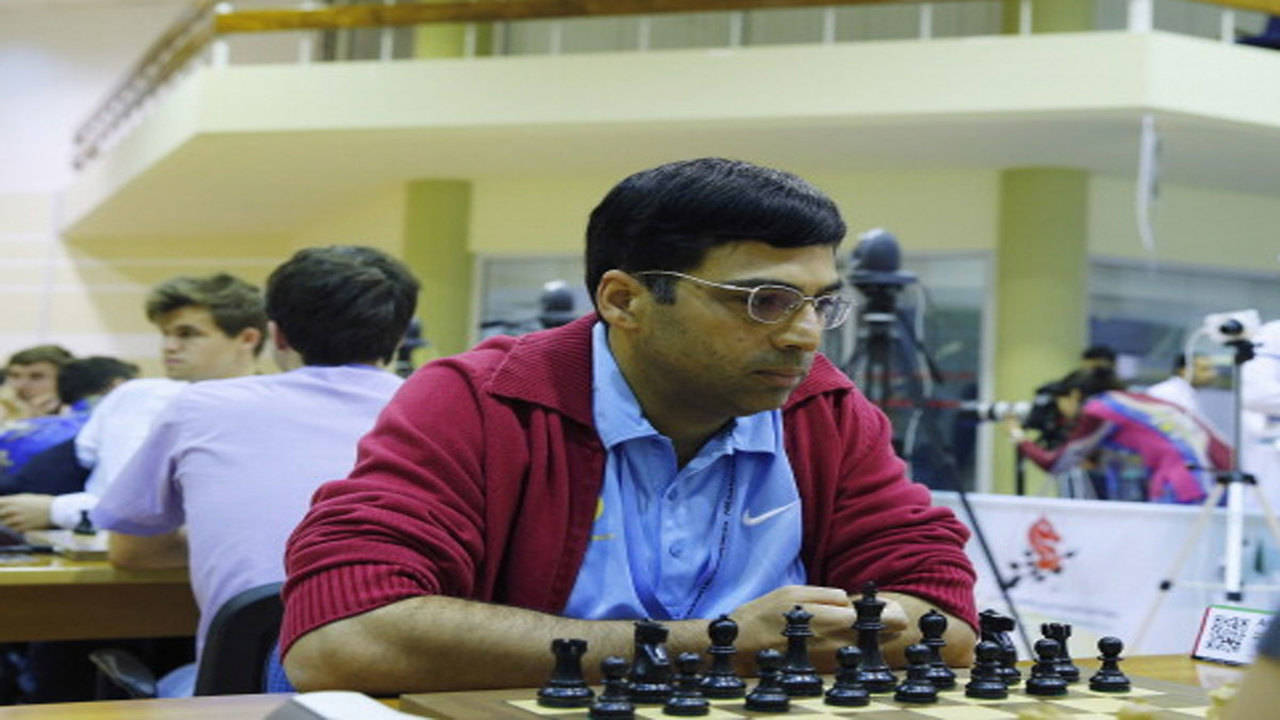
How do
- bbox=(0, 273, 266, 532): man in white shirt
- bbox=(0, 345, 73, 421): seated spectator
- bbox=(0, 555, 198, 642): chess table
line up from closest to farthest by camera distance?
1. bbox=(0, 555, 198, 642): chess table
2. bbox=(0, 273, 266, 532): man in white shirt
3. bbox=(0, 345, 73, 421): seated spectator

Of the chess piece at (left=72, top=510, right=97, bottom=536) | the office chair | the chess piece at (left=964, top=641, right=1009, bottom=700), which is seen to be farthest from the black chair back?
the chess piece at (left=72, top=510, right=97, bottom=536)

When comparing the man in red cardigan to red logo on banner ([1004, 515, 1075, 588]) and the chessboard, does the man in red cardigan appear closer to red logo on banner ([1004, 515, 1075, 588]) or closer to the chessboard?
the chessboard

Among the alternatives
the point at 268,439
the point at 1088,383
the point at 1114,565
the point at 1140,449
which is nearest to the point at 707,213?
the point at 268,439

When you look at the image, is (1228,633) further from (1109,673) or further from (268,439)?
(268,439)

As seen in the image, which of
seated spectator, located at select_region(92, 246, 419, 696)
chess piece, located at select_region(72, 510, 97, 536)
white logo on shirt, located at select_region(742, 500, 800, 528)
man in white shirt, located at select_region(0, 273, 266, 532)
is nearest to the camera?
white logo on shirt, located at select_region(742, 500, 800, 528)

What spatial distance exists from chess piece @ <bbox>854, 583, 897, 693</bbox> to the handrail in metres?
7.12

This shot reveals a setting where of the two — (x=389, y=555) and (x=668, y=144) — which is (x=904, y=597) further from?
(x=668, y=144)

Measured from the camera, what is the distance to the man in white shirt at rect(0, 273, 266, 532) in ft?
12.1

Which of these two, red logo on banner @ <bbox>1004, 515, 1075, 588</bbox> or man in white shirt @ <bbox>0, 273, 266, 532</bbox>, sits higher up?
man in white shirt @ <bbox>0, 273, 266, 532</bbox>

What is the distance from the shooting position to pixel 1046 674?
4.77 feet

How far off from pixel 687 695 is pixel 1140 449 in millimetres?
5027

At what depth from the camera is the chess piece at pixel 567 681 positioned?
1226 mm

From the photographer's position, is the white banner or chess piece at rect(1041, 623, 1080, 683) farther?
the white banner

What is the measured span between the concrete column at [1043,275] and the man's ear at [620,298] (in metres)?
7.77
